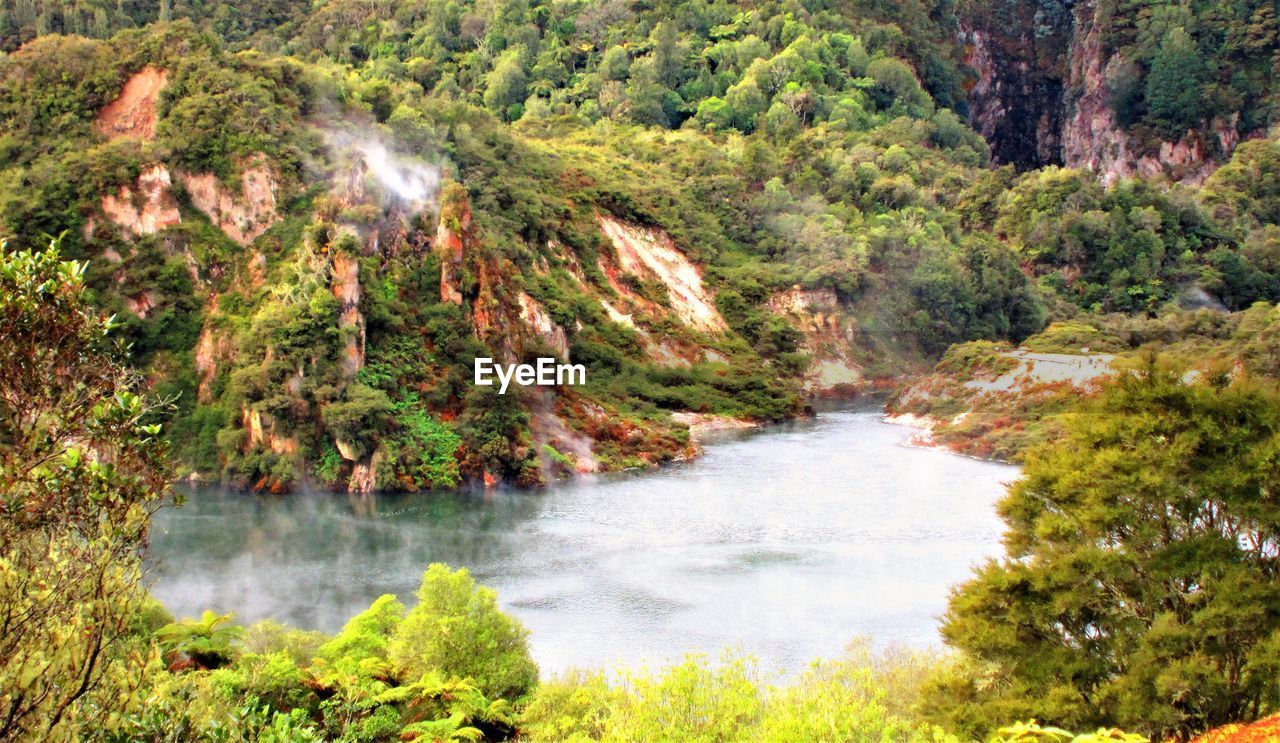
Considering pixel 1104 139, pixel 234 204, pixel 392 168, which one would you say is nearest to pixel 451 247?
pixel 392 168

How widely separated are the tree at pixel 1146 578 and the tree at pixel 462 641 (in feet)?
33.5

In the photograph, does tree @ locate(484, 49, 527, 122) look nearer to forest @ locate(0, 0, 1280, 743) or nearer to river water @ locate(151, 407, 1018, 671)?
forest @ locate(0, 0, 1280, 743)

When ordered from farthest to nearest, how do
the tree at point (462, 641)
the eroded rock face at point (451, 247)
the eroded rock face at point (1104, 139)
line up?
the eroded rock face at point (1104, 139), the eroded rock face at point (451, 247), the tree at point (462, 641)

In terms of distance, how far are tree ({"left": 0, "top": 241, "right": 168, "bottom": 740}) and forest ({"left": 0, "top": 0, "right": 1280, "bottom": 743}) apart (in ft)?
0.13

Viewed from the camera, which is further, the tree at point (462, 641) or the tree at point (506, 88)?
the tree at point (506, 88)

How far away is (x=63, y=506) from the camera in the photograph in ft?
34.6

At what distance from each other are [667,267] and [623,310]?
10894mm

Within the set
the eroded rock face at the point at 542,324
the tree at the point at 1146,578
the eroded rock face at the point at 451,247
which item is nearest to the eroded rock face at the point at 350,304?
the eroded rock face at the point at 451,247

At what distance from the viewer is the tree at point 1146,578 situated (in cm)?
1783

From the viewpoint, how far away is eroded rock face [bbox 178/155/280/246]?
220 ft

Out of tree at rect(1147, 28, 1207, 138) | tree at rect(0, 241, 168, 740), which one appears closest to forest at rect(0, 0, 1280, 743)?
tree at rect(0, 241, 168, 740)

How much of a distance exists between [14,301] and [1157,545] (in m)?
16.8

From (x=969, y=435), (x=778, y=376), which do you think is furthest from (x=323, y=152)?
(x=969, y=435)

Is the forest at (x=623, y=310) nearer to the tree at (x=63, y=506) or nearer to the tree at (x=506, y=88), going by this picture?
the tree at (x=63, y=506)
